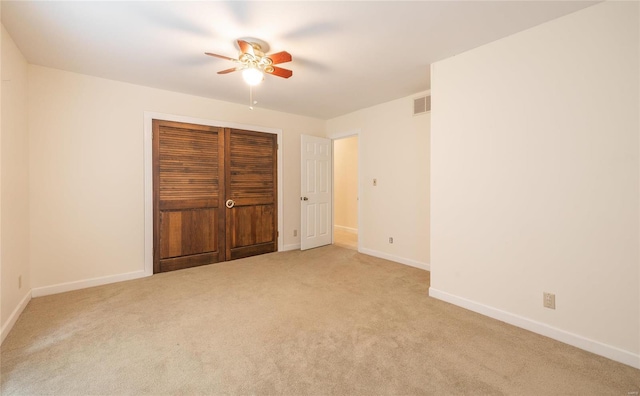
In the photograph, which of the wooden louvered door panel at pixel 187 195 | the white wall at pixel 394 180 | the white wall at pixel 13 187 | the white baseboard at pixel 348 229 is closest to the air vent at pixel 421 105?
the white wall at pixel 394 180

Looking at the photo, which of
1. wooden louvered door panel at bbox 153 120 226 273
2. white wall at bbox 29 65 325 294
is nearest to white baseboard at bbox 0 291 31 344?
white wall at bbox 29 65 325 294

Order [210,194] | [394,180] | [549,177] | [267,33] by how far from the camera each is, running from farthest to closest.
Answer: [394,180], [210,194], [267,33], [549,177]

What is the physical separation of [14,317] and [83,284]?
31.8 inches

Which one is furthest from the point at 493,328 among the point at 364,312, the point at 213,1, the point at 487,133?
the point at 213,1

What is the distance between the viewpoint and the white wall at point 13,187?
2.11 meters

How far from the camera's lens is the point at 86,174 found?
120 inches

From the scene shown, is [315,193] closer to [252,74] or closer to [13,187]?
[252,74]

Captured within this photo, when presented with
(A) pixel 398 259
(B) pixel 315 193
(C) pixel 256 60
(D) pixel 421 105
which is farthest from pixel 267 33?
(A) pixel 398 259

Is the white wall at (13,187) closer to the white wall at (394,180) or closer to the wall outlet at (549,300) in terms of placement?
the white wall at (394,180)

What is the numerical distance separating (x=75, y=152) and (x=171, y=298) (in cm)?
199

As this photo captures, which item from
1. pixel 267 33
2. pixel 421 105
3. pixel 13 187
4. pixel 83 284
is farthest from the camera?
pixel 421 105

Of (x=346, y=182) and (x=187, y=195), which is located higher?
(x=346, y=182)

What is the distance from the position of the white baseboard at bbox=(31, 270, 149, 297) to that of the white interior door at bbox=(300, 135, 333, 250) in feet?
8.12

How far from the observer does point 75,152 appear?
2.99m
